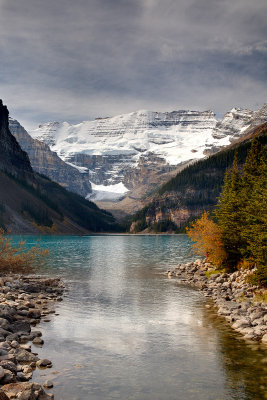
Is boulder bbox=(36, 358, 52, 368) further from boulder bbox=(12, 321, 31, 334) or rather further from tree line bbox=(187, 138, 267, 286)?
tree line bbox=(187, 138, 267, 286)

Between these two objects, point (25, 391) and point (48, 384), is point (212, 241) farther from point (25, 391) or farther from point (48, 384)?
point (25, 391)

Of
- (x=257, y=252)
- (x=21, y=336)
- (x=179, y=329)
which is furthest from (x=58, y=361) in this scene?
(x=257, y=252)

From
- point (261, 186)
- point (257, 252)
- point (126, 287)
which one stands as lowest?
point (126, 287)

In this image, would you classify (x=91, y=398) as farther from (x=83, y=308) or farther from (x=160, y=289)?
(x=160, y=289)

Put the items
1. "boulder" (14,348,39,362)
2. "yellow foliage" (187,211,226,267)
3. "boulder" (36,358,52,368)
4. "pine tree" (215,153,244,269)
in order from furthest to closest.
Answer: "yellow foliage" (187,211,226,267)
"pine tree" (215,153,244,269)
"boulder" (14,348,39,362)
"boulder" (36,358,52,368)

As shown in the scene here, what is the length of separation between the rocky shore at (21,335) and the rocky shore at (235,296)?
13.8 meters

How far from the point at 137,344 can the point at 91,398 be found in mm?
7900

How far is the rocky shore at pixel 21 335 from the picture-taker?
1614cm

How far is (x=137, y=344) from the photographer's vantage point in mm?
24391

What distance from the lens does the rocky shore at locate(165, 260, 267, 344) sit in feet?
88.5

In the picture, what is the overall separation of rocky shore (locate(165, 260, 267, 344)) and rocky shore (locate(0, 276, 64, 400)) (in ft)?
45.2

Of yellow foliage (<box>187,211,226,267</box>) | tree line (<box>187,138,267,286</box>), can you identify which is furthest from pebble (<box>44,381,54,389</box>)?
yellow foliage (<box>187,211,226,267</box>)

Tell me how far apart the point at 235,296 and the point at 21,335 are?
2201 centimetres

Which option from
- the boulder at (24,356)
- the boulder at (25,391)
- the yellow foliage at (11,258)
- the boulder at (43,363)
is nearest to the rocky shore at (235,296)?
the boulder at (43,363)
